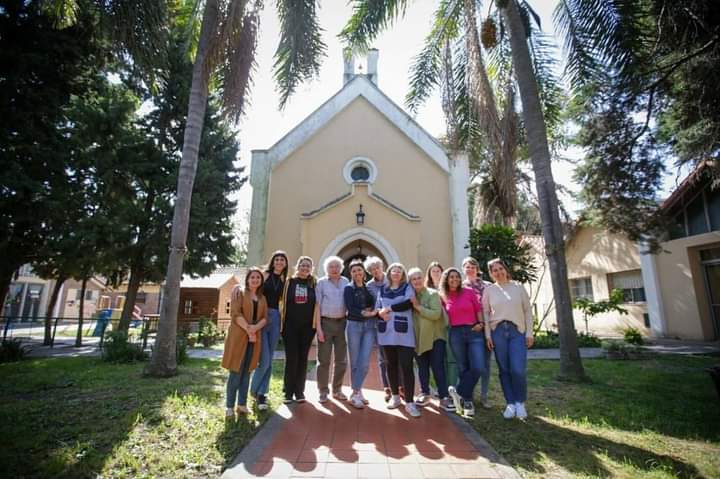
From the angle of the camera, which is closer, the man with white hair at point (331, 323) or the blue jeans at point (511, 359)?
the blue jeans at point (511, 359)

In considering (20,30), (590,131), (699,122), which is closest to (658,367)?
(699,122)

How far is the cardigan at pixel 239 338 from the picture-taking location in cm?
425

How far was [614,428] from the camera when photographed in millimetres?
4137

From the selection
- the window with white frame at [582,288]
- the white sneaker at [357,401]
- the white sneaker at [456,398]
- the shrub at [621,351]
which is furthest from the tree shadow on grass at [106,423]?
the window with white frame at [582,288]

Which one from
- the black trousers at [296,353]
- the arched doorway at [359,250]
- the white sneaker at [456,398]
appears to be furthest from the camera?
the arched doorway at [359,250]

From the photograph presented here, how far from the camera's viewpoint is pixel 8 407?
476cm

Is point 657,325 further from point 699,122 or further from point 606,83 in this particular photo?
point 606,83

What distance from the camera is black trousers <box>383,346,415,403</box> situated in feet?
14.9

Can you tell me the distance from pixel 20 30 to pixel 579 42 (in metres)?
14.7

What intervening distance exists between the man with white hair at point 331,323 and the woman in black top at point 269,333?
60 cm

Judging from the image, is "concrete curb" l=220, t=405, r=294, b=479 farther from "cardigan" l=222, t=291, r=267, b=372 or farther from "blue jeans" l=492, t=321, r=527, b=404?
"blue jeans" l=492, t=321, r=527, b=404

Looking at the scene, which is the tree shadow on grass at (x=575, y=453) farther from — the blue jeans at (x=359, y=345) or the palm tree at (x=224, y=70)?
the palm tree at (x=224, y=70)

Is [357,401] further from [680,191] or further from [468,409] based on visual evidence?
[680,191]

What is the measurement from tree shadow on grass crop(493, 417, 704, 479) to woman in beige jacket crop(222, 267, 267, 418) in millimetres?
2945
